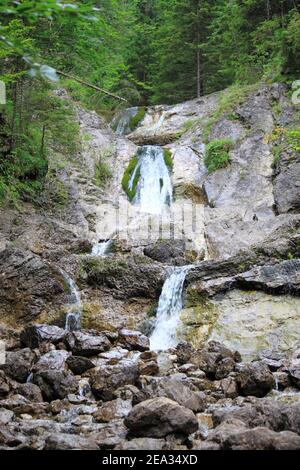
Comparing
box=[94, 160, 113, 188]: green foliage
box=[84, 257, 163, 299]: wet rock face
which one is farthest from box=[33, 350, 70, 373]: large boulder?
box=[94, 160, 113, 188]: green foliage

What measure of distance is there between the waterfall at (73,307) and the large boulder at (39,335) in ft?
4.09

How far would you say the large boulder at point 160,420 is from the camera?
5137 mm

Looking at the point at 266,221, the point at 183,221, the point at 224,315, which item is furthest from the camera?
the point at 183,221

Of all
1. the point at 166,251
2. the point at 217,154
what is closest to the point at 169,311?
the point at 166,251

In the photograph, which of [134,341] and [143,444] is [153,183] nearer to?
[134,341]

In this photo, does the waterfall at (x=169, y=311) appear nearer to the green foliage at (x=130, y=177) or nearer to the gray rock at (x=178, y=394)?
the gray rock at (x=178, y=394)

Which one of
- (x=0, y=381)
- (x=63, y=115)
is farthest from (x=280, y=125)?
(x=0, y=381)

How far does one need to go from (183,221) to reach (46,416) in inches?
439

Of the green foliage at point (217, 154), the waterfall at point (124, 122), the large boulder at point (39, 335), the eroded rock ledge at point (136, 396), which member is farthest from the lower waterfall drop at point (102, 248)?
the waterfall at point (124, 122)

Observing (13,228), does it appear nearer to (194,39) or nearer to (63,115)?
(63,115)

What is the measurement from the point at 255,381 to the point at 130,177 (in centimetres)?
1456

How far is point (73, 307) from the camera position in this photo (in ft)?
36.6
